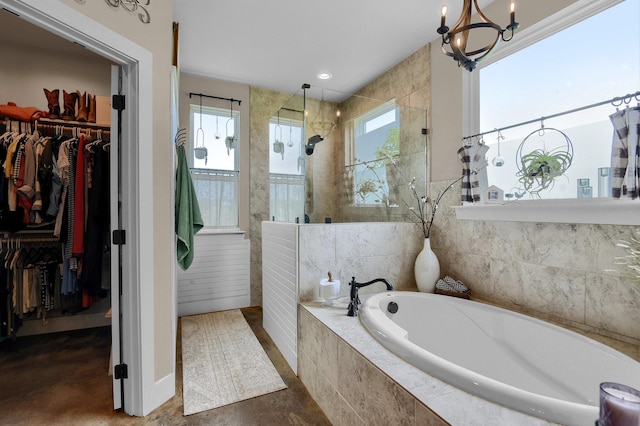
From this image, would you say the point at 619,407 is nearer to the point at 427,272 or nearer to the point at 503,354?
the point at 503,354

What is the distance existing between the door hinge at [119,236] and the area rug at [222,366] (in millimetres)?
1046

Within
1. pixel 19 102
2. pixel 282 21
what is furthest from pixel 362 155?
pixel 19 102

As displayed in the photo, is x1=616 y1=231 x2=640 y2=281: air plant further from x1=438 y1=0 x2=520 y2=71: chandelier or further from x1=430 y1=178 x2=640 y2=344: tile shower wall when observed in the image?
x1=438 y1=0 x2=520 y2=71: chandelier

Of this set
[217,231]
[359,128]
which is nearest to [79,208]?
[217,231]

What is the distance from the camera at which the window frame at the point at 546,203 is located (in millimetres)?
1479

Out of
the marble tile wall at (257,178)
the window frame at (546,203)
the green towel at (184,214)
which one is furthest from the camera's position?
the marble tile wall at (257,178)

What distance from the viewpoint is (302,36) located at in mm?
2533

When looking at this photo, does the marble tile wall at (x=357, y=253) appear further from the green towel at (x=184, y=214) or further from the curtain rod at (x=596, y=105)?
the curtain rod at (x=596, y=105)

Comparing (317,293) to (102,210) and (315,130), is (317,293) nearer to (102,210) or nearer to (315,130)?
(315,130)

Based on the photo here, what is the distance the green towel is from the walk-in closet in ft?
2.16

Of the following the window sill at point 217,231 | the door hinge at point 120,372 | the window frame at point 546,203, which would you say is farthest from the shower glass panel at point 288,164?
the door hinge at point 120,372

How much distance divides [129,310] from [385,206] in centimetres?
215

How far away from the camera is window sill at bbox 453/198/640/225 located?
1430 mm

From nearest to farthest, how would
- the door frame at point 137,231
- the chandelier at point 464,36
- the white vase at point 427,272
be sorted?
the chandelier at point 464,36 → the door frame at point 137,231 → the white vase at point 427,272
